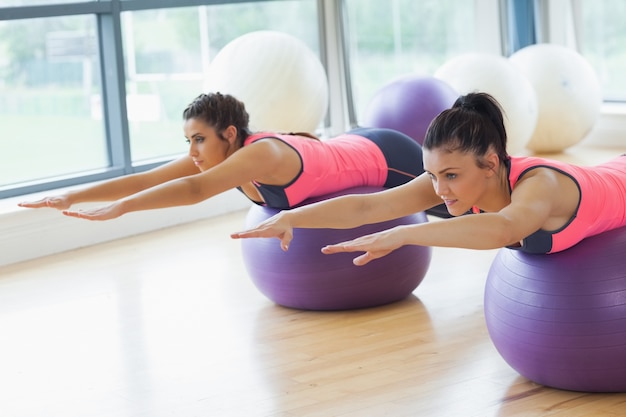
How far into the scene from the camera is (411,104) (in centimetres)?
533

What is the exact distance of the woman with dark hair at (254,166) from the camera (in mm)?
2924

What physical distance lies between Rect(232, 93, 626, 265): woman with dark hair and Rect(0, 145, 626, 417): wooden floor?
0.50 meters

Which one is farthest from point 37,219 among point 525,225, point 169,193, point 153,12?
point 525,225

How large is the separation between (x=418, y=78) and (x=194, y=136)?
2572 mm

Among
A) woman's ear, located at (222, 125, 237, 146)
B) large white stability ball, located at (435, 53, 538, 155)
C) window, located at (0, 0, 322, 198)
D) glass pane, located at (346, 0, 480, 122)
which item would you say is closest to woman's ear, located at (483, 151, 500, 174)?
woman's ear, located at (222, 125, 237, 146)

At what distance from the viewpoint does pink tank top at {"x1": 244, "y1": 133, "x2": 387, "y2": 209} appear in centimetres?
324

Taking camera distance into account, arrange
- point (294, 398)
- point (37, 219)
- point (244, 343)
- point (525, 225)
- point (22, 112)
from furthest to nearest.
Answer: point (22, 112), point (37, 219), point (244, 343), point (294, 398), point (525, 225)

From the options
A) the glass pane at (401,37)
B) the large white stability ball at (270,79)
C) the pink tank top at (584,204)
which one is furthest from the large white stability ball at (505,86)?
the pink tank top at (584,204)

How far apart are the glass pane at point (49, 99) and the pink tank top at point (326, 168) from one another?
6.92 feet

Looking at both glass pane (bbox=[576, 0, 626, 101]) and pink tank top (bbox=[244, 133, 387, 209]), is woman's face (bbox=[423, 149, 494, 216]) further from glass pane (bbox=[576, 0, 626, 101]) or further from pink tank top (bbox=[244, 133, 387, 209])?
glass pane (bbox=[576, 0, 626, 101])

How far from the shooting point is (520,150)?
6051 mm

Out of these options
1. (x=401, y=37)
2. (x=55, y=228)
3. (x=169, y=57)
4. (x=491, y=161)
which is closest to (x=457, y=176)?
(x=491, y=161)

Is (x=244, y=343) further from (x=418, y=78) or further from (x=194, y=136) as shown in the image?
(x=418, y=78)

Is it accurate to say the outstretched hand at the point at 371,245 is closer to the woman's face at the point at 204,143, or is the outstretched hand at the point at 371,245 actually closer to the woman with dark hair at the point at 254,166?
the woman with dark hair at the point at 254,166
